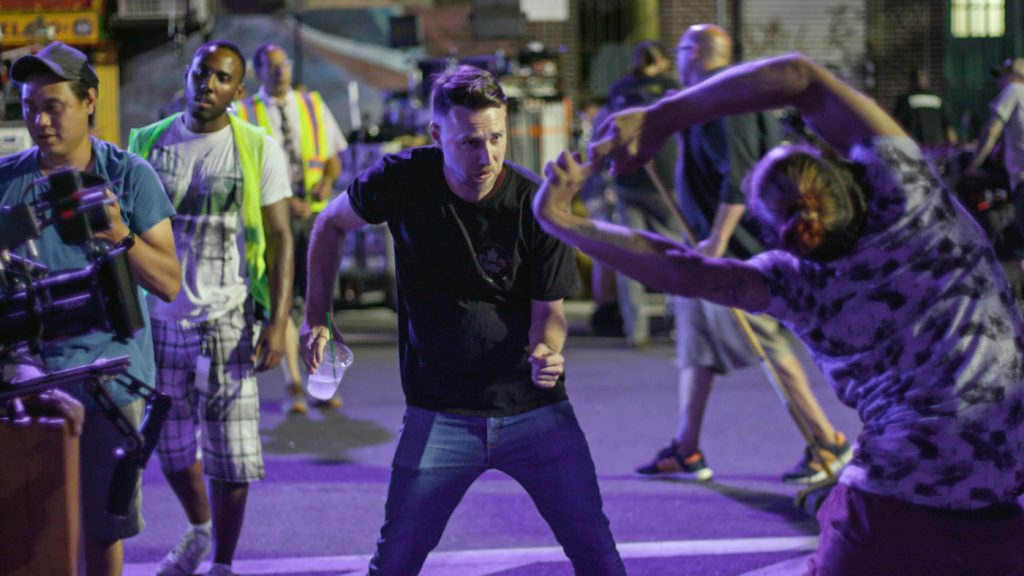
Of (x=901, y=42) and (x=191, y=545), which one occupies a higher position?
(x=901, y=42)

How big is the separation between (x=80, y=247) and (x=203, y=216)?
121 centimetres

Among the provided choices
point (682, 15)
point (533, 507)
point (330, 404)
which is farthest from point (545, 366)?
point (682, 15)

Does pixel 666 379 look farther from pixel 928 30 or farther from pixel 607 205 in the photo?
pixel 928 30

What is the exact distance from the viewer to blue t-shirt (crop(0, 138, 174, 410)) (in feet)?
13.9

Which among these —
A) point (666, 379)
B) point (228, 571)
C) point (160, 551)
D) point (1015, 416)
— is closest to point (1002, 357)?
point (1015, 416)

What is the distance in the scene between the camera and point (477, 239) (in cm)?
403

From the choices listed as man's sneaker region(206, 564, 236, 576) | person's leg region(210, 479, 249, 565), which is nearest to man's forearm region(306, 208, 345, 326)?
person's leg region(210, 479, 249, 565)

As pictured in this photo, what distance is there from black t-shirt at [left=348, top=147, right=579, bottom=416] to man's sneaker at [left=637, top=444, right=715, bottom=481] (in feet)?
10.1

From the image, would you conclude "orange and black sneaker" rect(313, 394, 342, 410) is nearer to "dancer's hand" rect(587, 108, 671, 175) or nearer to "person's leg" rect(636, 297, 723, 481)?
"person's leg" rect(636, 297, 723, 481)

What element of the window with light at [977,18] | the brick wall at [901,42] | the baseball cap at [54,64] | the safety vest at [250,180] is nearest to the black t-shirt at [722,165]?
the safety vest at [250,180]

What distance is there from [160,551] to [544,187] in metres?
3.46

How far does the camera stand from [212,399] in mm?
5254

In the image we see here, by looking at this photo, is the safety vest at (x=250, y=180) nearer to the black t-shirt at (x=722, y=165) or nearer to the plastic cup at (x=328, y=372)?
the plastic cup at (x=328, y=372)

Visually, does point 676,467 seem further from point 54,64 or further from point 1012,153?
point 1012,153
